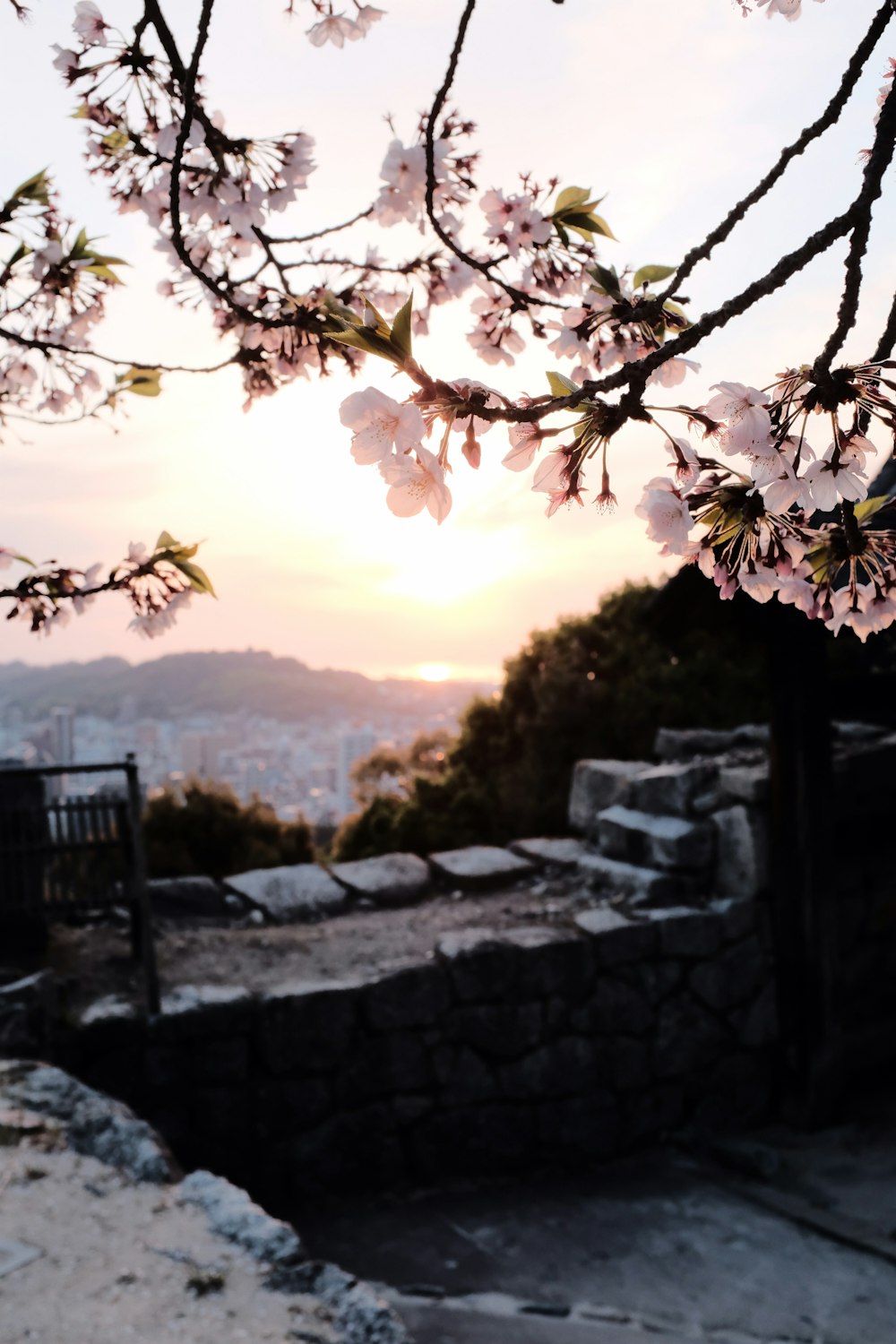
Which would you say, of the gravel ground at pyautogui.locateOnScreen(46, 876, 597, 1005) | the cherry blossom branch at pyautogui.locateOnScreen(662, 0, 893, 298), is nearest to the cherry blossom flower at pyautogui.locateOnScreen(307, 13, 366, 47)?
the cherry blossom branch at pyautogui.locateOnScreen(662, 0, 893, 298)

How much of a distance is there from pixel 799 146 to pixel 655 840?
4.03m

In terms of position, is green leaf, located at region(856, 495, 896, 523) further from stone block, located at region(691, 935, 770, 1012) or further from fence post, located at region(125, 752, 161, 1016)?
stone block, located at region(691, 935, 770, 1012)

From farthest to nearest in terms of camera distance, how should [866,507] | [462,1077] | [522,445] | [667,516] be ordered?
[462,1077]
[866,507]
[667,516]
[522,445]

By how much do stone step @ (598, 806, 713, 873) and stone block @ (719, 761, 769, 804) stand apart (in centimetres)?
20

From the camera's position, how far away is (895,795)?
17.1ft

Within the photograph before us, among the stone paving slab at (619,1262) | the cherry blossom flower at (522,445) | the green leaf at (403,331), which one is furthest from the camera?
the stone paving slab at (619,1262)

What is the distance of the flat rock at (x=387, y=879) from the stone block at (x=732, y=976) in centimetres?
153

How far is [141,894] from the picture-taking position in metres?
4.23

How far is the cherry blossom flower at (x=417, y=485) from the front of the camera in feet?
3.68

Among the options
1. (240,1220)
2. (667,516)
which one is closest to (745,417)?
(667,516)

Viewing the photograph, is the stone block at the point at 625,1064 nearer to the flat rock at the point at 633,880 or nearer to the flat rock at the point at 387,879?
the flat rock at the point at 633,880

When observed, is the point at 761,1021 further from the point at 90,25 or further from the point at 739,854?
the point at 90,25

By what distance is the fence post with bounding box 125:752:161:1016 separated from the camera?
13.1ft

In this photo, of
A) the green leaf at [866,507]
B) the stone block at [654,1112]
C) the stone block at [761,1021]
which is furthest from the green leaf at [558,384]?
the stone block at [761,1021]
